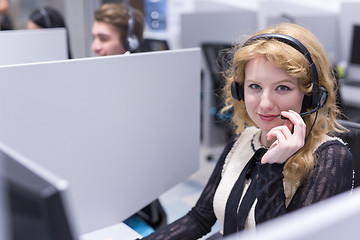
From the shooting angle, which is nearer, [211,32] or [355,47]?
[355,47]

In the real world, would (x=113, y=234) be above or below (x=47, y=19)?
below

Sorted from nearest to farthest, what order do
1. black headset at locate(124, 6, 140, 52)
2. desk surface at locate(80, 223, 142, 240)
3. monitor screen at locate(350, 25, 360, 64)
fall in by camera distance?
desk surface at locate(80, 223, 142, 240), black headset at locate(124, 6, 140, 52), monitor screen at locate(350, 25, 360, 64)

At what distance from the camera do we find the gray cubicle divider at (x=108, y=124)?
3.16 ft

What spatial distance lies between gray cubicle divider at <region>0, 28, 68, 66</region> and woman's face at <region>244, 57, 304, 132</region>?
3.21ft

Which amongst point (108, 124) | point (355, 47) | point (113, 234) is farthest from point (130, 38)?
point (355, 47)

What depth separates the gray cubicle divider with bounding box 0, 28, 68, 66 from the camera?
63.4 inches

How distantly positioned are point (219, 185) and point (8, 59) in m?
0.99

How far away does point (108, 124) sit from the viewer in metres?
1.12

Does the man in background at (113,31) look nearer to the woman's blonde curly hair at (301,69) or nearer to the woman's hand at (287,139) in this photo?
the woman's blonde curly hair at (301,69)

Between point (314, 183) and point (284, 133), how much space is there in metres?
0.13

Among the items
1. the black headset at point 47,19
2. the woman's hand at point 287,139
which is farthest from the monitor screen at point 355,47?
the woman's hand at point 287,139

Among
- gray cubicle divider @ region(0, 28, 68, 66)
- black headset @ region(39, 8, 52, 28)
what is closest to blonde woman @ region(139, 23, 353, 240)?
gray cubicle divider @ region(0, 28, 68, 66)

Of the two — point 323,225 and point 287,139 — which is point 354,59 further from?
point 323,225

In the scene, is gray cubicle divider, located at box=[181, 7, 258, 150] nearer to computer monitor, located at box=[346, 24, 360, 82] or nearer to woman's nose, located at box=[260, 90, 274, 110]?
computer monitor, located at box=[346, 24, 360, 82]
